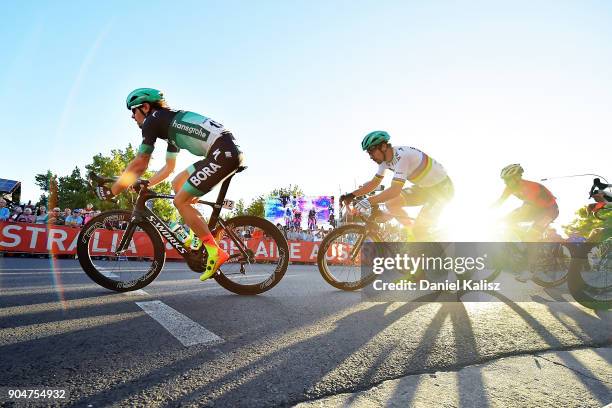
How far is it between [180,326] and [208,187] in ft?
6.14

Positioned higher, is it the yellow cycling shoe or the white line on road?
the yellow cycling shoe

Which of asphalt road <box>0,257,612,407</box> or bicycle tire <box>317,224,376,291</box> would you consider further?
bicycle tire <box>317,224,376,291</box>

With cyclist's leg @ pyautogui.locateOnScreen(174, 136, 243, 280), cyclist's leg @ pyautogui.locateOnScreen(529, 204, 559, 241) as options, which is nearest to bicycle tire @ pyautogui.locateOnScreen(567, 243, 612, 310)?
cyclist's leg @ pyautogui.locateOnScreen(529, 204, 559, 241)

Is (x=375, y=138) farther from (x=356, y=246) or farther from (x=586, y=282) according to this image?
(x=586, y=282)

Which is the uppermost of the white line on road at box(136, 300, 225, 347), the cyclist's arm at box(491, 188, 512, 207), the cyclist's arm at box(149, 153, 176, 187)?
the cyclist's arm at box(491, 188, 512, 207)

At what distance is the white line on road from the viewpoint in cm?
223

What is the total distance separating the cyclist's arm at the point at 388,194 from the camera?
5.45 m

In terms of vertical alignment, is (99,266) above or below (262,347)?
above

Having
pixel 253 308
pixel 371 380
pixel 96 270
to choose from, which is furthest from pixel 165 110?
pixel 371 380

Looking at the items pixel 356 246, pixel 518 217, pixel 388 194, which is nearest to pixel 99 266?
pixel 356 246

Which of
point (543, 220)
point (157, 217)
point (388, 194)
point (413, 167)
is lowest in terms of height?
point (157, 217)

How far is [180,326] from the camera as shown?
8.41 feet

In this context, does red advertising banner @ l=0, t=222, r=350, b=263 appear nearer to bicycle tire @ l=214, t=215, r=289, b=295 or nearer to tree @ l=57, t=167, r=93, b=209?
bicycle tire @ l=214, t=215, r=289, b=295

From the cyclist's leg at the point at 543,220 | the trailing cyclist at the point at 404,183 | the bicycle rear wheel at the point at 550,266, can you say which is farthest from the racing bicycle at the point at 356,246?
the cyclist's leg at the point at 543,220
